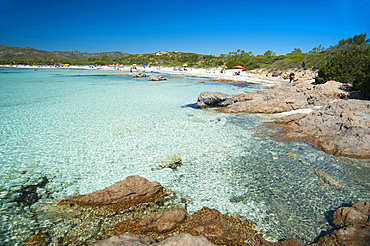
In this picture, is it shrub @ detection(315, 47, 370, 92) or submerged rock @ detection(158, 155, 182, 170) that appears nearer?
submerged rock @ detection(158, 155, 182, 170)

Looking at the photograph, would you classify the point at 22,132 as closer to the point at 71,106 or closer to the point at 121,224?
the point at 71,106

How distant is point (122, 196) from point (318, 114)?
10.6 m

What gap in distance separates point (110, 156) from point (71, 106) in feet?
33.7

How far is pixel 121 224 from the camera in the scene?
165 inches

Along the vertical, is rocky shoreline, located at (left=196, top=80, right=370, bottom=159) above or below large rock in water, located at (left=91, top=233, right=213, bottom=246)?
above

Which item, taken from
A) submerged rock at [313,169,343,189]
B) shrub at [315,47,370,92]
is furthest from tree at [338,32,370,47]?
submerged rock at [313,169,343,189]

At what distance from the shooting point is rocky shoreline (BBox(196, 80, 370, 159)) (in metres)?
7.83

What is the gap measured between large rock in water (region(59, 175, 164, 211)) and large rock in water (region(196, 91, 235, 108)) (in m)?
11.0

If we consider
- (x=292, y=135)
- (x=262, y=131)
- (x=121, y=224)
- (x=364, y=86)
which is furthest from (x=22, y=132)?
(x=364, y=86)

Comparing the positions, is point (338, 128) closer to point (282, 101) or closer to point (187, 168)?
point (282, 101)

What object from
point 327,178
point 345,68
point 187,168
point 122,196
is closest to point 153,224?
point 122,196

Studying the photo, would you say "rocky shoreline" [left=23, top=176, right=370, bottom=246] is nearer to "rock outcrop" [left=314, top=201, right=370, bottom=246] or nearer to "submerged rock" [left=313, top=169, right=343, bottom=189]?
"rock outcrop" [left=314, top=201, right=370, bottom=246]

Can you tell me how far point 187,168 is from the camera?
22.3ft

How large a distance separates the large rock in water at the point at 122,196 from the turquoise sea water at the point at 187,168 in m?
0.58
